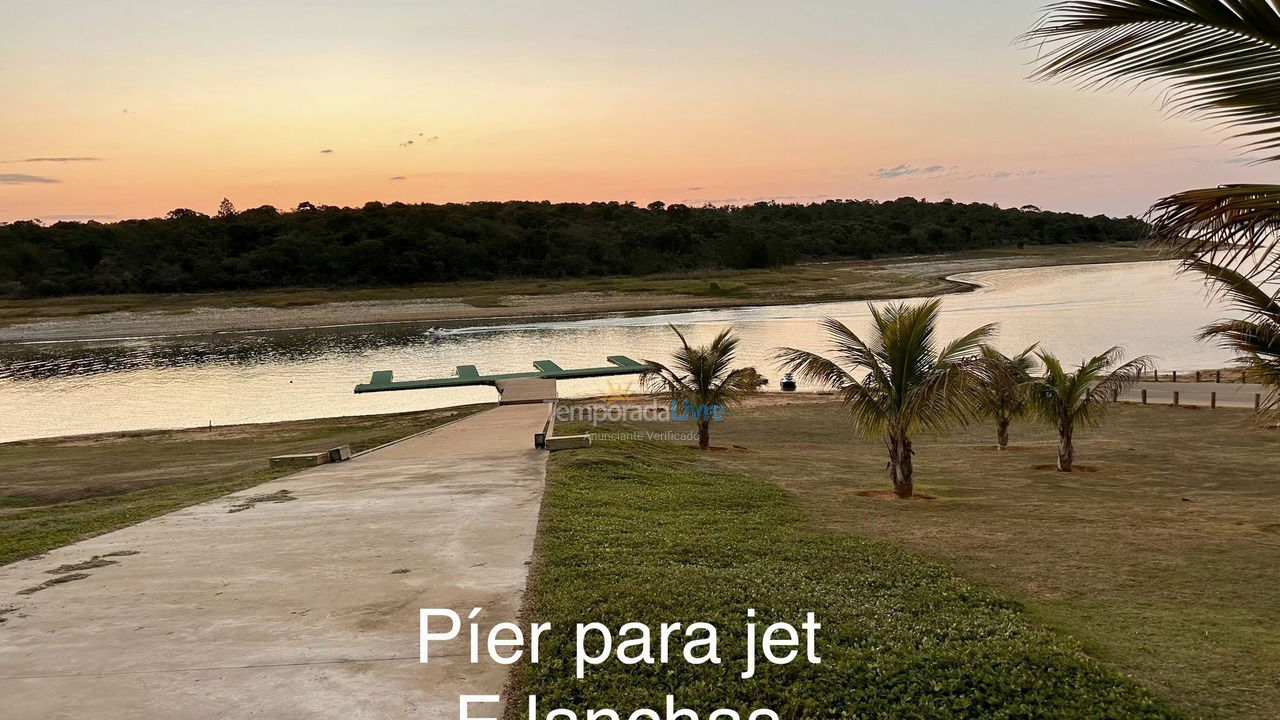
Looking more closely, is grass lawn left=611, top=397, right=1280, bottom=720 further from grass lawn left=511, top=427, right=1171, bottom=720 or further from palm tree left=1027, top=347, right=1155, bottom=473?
palm tree left=1027, top=347, right=1155, bottom=473

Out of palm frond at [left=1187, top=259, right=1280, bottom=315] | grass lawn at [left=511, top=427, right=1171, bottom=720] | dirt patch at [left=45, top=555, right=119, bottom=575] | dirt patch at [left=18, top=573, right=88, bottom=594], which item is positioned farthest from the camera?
dirt patch at [left=45, top=555, right=119, bottom=575]

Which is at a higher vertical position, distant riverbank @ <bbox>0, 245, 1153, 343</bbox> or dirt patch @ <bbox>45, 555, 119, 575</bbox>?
distant riverbank @ <bbox>0, 245, 1153, 343</bbox>

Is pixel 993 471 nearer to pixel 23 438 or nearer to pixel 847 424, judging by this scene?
pixel 847 424

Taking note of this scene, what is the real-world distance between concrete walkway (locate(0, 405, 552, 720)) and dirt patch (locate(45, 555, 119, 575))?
87 millimetres

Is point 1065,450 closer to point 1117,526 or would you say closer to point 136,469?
point 1117,526

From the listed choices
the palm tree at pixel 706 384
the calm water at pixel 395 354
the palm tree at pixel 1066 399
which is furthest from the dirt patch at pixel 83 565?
the calm water at pixel 395 354

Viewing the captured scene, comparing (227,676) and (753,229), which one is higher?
(753,229)

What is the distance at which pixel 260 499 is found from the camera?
10648mm

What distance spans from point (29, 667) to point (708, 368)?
494 inches

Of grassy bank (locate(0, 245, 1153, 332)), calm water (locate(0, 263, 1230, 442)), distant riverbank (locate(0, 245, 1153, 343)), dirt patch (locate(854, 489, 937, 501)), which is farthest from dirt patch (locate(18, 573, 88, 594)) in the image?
grassy bank (locate(0, 245, 1153, 332))

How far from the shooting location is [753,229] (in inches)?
4668

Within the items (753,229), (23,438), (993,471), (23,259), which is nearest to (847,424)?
(993,471)

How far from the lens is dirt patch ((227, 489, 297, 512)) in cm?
1016

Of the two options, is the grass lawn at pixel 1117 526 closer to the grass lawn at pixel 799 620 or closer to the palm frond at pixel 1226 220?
the grass lawn at pixel 799 620
